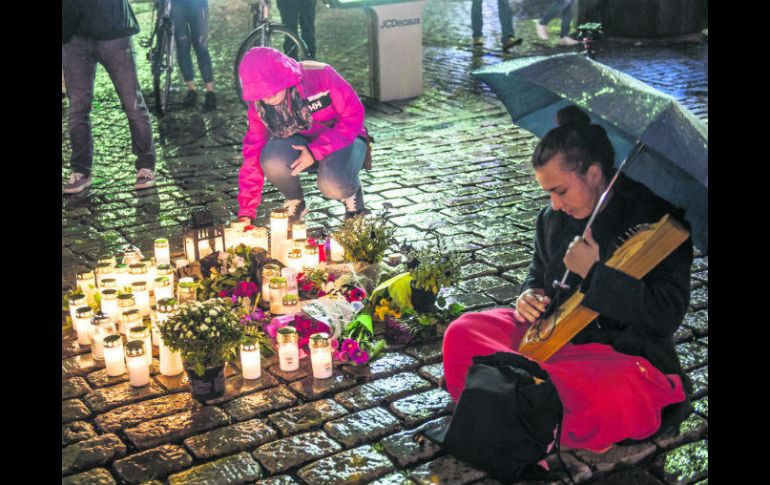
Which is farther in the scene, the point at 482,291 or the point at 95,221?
the point at 95,221

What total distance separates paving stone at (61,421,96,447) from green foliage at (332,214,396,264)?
1994 millimetres

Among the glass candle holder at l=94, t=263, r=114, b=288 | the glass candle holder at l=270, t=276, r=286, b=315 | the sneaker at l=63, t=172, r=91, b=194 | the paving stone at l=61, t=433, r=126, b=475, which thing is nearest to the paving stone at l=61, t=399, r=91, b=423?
the paving stone at l=61, t=433, r=126, b=475

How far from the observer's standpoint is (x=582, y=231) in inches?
151

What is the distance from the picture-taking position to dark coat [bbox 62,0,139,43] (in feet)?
22.9

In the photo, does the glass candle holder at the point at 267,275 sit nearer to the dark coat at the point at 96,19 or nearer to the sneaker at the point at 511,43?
the dark coat at the point at 96,19

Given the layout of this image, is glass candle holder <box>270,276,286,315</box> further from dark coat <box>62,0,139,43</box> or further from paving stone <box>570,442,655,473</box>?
dark coat <box>62,0,139,43</box>

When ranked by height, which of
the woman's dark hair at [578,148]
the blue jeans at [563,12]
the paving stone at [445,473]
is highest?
the woman's dark hair at [578,148]

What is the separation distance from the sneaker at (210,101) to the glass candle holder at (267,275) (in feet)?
17.1

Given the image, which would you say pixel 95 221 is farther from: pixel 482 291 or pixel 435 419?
pixel 435 419

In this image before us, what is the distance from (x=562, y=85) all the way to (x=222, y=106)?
719 cm

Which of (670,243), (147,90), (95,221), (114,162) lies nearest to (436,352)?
(670,243)

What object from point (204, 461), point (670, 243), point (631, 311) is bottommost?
point (204, 461)

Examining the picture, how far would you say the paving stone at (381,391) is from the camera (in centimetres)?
432

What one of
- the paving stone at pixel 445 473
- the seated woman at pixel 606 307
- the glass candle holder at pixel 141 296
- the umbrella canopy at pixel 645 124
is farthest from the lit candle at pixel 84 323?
the umbrella canopy at pixel 645 124
